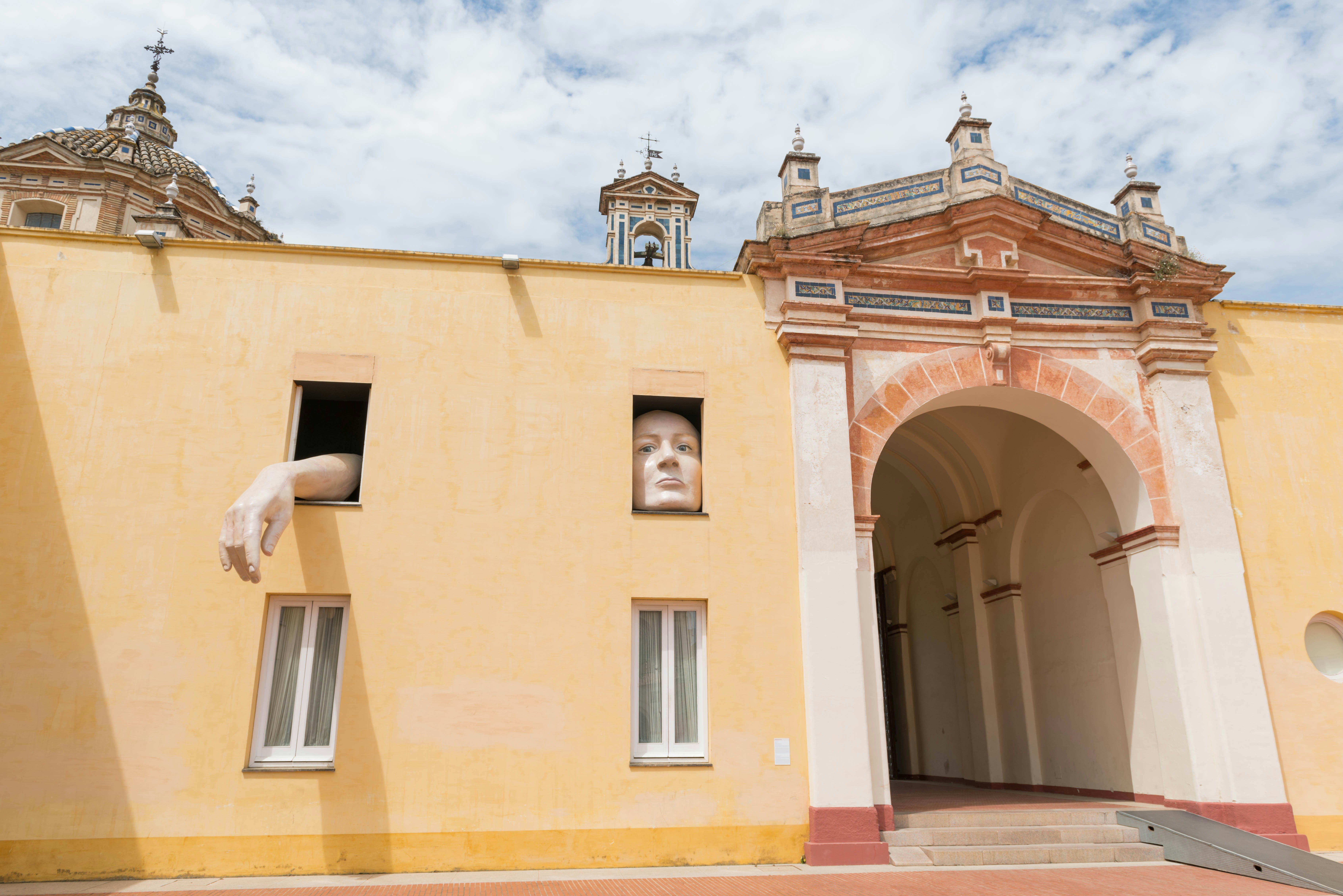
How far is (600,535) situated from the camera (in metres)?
10.1

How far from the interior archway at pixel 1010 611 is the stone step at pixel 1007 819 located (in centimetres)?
162

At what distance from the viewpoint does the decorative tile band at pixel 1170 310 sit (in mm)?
11828

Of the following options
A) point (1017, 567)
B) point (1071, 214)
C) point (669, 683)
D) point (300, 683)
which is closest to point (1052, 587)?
point (1017, 567)

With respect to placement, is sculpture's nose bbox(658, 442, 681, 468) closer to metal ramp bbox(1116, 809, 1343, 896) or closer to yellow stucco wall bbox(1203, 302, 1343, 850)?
metal ramp bbox(1116, 809, 1343, 896)

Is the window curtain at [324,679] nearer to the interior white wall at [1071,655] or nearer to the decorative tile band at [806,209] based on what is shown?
the decorative tile band at [806,209]

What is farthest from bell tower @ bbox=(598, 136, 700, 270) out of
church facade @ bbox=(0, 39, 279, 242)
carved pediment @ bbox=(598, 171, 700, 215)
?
church facade @ bbox=(0, 39, 279, 242)

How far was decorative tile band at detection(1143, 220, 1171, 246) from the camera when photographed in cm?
1238

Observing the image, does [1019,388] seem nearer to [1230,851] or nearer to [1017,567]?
[1017,567]

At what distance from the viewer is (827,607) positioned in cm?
1003

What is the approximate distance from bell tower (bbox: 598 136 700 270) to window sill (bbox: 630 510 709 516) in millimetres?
19490

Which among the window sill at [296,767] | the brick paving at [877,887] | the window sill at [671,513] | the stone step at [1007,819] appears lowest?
the brick paving at [877,887]

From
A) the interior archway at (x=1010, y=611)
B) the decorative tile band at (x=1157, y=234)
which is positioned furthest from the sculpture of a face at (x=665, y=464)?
the decorative tile band at (x=1157, y=234)

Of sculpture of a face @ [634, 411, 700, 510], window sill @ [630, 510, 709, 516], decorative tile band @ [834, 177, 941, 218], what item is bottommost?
window sill @ [630, 510, 709, 516]

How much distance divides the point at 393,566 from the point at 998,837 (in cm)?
686
